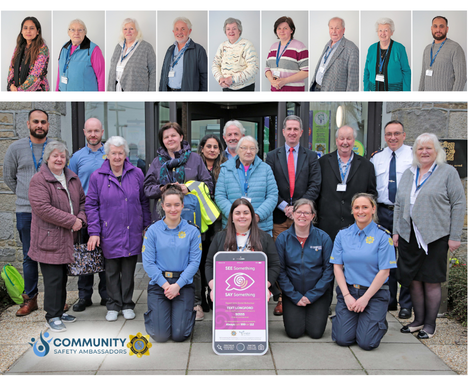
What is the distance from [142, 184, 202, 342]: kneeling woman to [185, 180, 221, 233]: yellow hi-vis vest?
0.29 metres

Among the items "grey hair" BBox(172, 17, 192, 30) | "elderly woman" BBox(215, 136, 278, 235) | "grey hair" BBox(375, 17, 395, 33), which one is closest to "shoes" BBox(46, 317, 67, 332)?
"elderly woman" BBox(215, 136, 278, 235)

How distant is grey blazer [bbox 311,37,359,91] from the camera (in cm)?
370

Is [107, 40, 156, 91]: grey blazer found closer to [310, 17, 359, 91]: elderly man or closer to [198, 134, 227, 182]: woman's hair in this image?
[198, 134, 227, 182]: woman's hair

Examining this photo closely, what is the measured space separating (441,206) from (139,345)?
2.95 m

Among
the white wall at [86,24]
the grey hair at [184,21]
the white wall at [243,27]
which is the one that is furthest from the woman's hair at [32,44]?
the white wall at [243,27]

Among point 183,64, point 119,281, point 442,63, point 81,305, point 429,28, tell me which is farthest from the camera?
point 81,305

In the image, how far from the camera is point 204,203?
4289mm

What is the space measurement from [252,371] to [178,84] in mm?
2562

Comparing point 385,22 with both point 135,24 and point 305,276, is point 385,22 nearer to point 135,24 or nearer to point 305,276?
point 135,24

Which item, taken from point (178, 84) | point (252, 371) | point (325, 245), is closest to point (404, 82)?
point (325, 245)

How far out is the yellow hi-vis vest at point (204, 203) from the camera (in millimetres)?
4246

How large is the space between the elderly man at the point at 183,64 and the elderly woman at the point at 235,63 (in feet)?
0.47

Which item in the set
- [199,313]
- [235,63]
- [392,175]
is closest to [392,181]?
[392,175]

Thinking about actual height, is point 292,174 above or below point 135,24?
below
